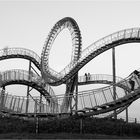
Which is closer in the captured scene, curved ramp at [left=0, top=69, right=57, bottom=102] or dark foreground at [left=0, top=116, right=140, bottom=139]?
dark foreground at [left=0, top=116, right=140, bottom=139]

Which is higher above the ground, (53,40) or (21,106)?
(53,40)

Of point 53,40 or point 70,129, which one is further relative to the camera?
point 53,40

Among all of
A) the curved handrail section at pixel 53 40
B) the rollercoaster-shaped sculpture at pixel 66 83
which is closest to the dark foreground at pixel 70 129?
the rollercoaster-shaped sculpture at pixel 66 83

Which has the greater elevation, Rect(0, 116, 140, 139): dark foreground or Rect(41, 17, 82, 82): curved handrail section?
Rect(41, 17, 82, 82): curved handrail section

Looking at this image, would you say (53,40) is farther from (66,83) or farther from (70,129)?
(70,129)

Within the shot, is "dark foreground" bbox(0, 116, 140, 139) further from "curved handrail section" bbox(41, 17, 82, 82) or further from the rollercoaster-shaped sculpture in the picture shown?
"curved handrail section" bbox(41, 17, 82, 82)

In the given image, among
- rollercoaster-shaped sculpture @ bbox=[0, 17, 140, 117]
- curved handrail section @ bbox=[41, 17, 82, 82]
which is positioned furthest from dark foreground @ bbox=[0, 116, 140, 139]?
curved handrail section @ bbox=[41, 17, 82, 82]

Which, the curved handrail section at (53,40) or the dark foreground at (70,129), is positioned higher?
the curved handrail section at (53,40)

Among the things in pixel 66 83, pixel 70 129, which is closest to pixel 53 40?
pixel 66 83

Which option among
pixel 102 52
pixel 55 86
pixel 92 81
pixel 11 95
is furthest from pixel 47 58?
pixel 11 95

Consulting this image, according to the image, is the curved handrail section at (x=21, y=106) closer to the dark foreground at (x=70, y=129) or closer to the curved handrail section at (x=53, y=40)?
the dark foreground at (x=70, y=129)

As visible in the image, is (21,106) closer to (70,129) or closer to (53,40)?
(70,129)
